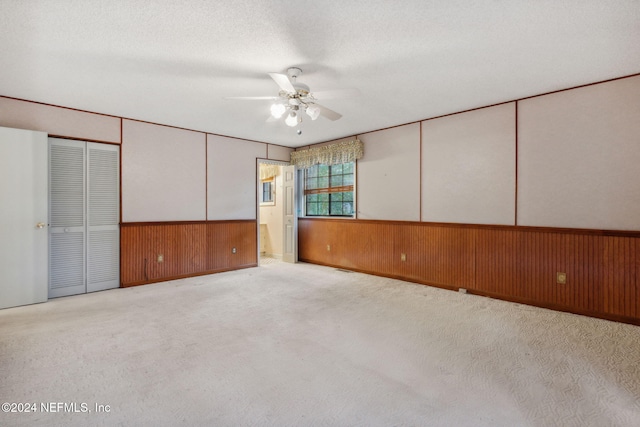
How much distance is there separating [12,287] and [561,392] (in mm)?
5460

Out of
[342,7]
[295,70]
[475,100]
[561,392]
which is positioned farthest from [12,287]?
[475,100]

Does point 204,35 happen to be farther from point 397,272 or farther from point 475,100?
point 397,272

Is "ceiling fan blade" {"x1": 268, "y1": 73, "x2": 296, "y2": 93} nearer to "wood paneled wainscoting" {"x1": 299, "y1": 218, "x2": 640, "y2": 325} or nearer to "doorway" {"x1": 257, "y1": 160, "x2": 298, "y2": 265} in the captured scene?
"wood paneled wainscoting" {"x1": 299, "y1": 218, "x2": 640, "y2": 325}

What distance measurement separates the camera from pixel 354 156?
223 inches

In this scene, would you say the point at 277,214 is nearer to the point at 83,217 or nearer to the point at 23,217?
the point at 83,217

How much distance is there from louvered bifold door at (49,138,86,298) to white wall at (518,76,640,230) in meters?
5.87

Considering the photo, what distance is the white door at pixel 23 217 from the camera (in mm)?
3611

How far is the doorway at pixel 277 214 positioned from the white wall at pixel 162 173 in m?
1.30

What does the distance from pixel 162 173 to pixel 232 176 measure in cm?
126

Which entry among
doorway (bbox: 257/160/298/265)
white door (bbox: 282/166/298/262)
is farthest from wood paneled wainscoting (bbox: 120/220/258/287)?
white door (bbox: 282/166/298/262)

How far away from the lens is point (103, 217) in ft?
14.8

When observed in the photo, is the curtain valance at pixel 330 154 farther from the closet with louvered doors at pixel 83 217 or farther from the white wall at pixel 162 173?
the closet with louvered doors at pixel 83 217

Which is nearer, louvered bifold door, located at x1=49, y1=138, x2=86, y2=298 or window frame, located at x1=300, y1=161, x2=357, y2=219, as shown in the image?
louvered bifold door, located at x1=49, y1=138, x2=86, y2=298

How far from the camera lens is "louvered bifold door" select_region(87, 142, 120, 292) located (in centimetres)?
440
